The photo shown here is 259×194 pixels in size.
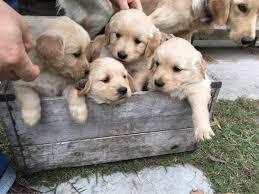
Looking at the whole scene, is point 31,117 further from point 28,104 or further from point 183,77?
point 183,77

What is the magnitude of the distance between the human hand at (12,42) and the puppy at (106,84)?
63 cm

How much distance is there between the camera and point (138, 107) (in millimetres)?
2143

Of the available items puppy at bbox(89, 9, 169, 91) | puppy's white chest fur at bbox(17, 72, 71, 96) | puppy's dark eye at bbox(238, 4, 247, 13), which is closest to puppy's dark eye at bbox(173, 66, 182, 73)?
puppy at bbox(89, 9, 169, 91)

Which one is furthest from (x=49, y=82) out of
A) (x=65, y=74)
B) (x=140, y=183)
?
A: (x=140, y=183)

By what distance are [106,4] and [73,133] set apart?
3.26ft

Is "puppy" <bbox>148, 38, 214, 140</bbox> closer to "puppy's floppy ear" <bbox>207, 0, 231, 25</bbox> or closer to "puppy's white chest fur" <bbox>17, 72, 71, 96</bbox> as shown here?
"puppy's white chest fur" <bbox>17, 72, 71, 96</bbox>

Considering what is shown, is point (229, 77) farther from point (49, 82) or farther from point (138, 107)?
point (49, 82)

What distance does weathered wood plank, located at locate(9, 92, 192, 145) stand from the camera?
203 centimetres

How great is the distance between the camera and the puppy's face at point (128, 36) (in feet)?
7.61

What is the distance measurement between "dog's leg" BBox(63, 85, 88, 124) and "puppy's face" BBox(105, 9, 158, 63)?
0.48m

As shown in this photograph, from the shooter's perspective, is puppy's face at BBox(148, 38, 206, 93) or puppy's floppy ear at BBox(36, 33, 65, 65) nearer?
puppy's floppy ear at BBox(36, 33, 65, 65)

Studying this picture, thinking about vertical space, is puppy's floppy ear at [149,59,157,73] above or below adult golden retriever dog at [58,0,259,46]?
above

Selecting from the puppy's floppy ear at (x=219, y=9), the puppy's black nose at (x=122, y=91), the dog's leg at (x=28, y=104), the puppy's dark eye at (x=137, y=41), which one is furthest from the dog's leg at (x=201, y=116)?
the puppy's floppy ear at (x=219, y=9)

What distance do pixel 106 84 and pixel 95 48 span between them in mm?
372
